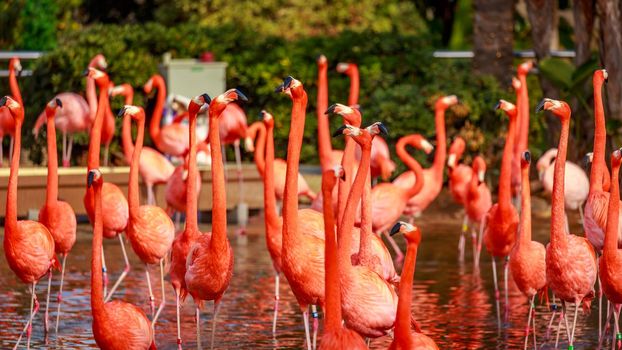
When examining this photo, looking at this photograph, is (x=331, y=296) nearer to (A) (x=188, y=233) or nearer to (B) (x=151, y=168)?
(A) (x=188, y=233)

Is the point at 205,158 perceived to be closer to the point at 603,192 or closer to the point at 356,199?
the point at 603,192

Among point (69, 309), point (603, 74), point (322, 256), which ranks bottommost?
point (69, 309)

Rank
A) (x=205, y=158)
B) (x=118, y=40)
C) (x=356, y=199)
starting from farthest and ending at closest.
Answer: (x=118, y=40), (x=205, y=158), (x=356, y=199)

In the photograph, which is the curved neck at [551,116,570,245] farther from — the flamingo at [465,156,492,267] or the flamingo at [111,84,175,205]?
the flamingo at [111,84,175,205]

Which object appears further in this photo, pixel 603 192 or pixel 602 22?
pixel 602 22

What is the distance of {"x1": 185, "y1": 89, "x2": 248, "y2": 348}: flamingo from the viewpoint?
7828mm

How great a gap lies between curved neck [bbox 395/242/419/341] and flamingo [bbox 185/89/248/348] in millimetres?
1660

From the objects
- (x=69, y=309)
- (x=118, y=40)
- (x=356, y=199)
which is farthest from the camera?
(x=118, y=40)

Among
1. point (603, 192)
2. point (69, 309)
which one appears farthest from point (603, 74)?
point (69, 309)

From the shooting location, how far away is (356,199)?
23.7 ft

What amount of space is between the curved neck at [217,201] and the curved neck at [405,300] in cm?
165

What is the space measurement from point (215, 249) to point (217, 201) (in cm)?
28

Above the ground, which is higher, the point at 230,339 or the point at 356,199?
the point at 356,199

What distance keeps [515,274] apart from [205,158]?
7.58 metres
